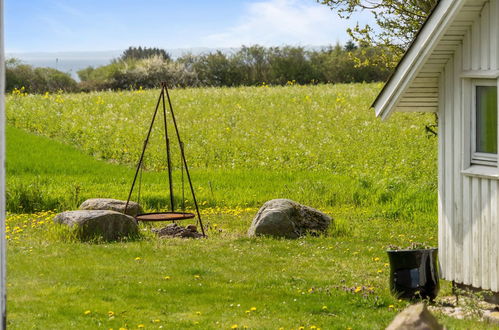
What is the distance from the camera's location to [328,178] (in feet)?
64.2

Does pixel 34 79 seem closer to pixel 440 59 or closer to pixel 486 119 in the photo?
pixel 440 59

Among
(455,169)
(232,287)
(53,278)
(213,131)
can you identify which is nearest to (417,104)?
(455,169)

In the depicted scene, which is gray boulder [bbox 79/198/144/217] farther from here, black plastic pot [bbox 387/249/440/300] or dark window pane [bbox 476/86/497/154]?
dark window pane [bbox 476/86/497/154]

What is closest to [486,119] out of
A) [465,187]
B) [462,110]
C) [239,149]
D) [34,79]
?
[462,110]

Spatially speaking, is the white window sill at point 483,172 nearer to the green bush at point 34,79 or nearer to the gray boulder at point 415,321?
the gray boulder at point 415,321

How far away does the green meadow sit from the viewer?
927cm

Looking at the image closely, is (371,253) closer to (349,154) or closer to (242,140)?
(349,154)

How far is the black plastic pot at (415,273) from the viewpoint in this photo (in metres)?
9.48

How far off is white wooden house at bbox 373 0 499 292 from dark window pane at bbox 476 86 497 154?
0.01 metres

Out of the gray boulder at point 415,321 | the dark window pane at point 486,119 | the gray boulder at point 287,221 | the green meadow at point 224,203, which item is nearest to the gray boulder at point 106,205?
the green meadow at point 224,203

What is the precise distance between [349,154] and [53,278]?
13635 millimetres

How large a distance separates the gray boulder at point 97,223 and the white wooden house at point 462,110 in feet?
18.2

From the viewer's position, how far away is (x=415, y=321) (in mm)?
5871

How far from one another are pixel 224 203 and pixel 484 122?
30.3 ft
